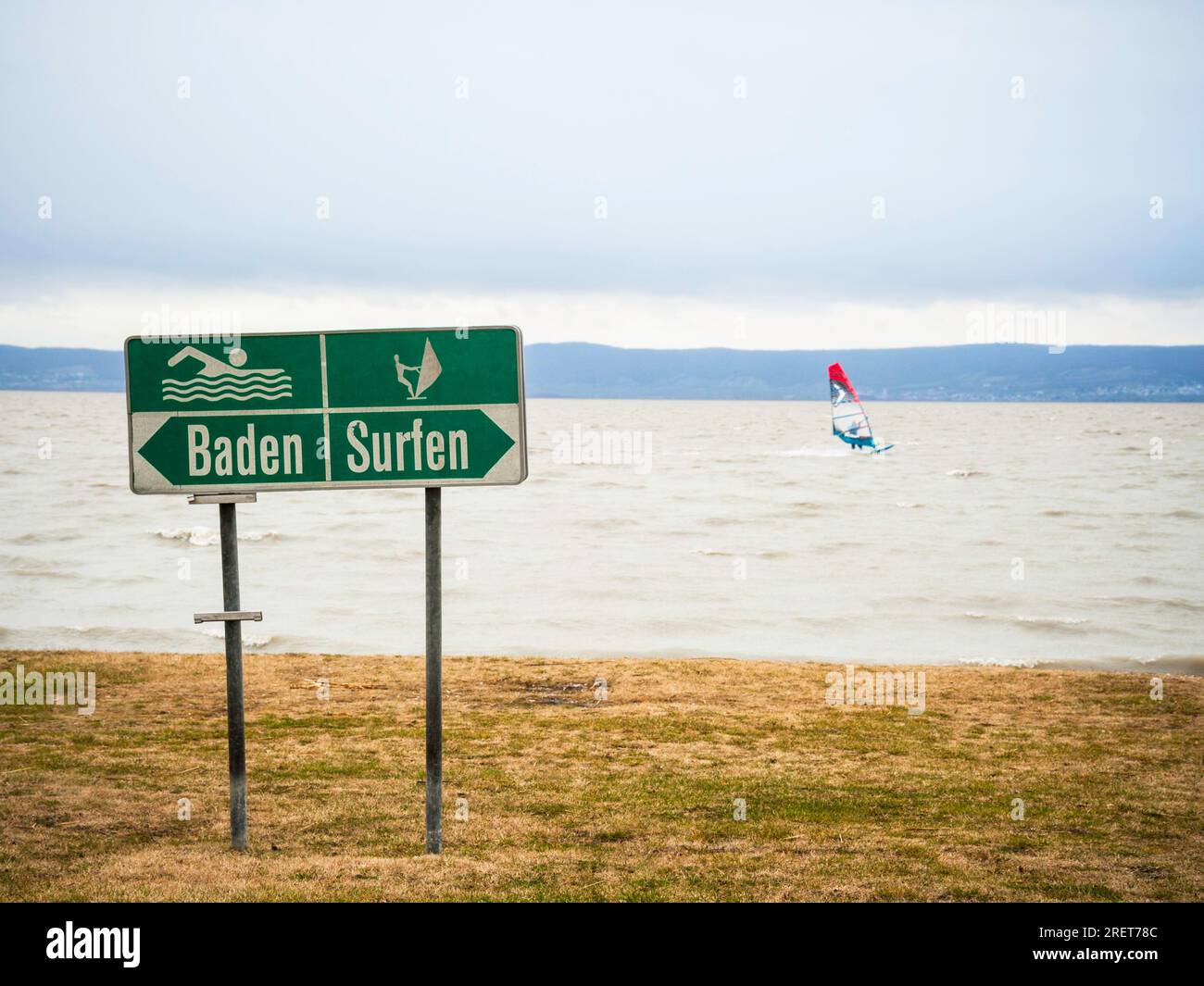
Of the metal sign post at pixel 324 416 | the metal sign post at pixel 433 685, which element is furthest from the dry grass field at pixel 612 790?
the metal sign post at pixel 324 416

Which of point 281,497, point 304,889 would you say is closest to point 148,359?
point 304,889

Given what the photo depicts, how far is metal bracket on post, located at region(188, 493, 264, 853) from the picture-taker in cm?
572

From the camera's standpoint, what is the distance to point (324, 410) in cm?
580

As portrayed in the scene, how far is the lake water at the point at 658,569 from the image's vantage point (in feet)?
56.2

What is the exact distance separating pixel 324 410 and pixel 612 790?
3240 millimetres

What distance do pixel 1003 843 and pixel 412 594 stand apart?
643 inches

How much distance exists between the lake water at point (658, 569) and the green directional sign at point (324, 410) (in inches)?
407

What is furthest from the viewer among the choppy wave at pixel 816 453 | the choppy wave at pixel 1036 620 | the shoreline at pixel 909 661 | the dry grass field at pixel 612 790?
the choppy wave at pixel 816 453

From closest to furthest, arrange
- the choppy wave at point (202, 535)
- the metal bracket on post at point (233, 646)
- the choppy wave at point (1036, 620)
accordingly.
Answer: the metal bracket on post at point (233, 646) → the choppy wave at point (1036, 620) → the choppy wave at point (202, 535)

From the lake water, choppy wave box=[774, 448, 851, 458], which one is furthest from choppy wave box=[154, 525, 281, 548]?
choppy wave box=[774, 448, 851, 458]

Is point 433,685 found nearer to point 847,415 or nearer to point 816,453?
point 847,415

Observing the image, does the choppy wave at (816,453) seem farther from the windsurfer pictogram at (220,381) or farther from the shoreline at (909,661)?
the windsurfer pictogram at (220,381)

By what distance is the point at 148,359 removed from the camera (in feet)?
19.0
